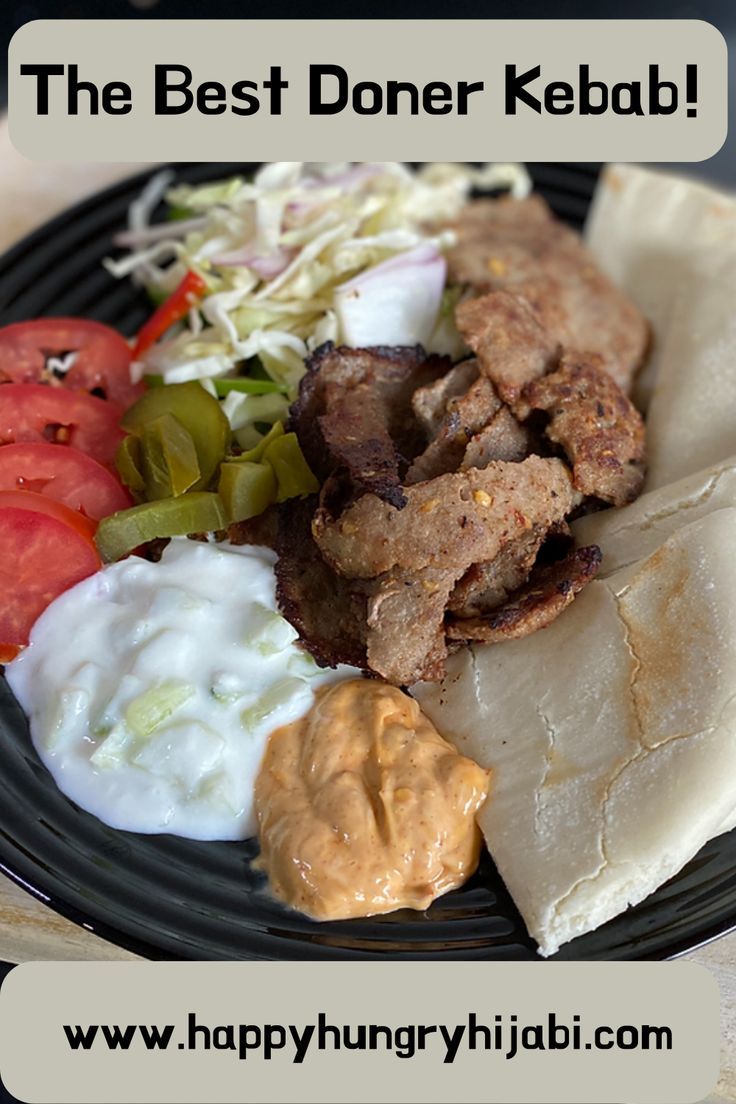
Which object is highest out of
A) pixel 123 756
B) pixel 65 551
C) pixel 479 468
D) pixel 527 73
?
pixel 527 73

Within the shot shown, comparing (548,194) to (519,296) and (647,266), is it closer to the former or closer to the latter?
(647,266)

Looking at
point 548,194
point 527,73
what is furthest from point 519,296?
point 548,194

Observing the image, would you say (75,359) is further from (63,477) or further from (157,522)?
(157,522)

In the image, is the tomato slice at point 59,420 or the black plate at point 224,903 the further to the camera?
the tomato slice at point 59,420

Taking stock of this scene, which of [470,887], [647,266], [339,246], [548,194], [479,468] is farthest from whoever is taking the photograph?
[548,194]

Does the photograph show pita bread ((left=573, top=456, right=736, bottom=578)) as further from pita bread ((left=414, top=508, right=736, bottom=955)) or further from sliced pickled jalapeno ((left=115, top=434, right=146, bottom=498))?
sliced pickled jalapeno ((left=115, top=434, right=146, bottom=498))

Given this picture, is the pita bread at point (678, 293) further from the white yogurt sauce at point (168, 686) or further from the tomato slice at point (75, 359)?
the tomato slice at point (75, 359)

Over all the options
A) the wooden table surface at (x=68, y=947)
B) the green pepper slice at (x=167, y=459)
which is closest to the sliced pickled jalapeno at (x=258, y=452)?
the green pepper slice at (x=167, y=459)
